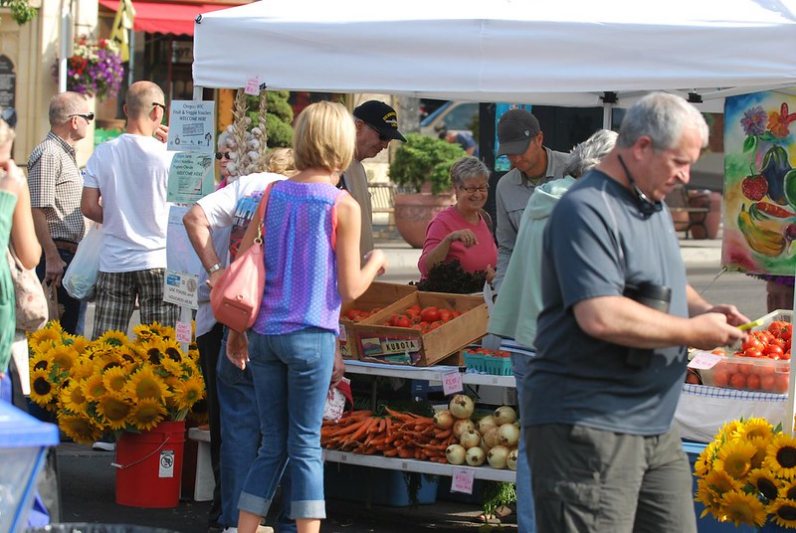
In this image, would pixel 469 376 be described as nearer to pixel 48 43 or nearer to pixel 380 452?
pixel 380 452

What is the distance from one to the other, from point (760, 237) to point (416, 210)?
10.6 m

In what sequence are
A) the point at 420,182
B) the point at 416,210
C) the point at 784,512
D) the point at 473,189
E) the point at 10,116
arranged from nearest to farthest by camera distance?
1. the point at 784,512
2. the point at 10,116
3. the point at 473,189
4. the point at 416,210
5. the point at 420,182

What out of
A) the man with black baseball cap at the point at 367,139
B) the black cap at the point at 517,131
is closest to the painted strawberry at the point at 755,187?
the black cap at the point at 517,131

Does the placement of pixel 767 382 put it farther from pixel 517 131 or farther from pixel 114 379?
pixel 114 379

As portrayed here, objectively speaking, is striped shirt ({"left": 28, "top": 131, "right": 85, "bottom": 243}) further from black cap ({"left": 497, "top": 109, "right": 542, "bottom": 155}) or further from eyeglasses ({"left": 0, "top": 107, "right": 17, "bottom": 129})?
black cap ({"left": 497, "top": 109, "right": 542, "bottom": 155})

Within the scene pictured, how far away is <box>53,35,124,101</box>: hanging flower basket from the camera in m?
18.3

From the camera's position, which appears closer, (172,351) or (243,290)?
(243,290)

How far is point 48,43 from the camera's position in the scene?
59.7 ft

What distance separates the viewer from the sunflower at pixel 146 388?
5969 millimetres

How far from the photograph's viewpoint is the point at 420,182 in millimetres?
18172

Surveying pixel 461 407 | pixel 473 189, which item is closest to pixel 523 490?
pixel 461 407

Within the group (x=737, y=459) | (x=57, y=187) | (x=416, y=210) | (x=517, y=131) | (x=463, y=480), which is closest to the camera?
(x=737, y=459)

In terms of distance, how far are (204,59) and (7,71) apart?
43.4 ft

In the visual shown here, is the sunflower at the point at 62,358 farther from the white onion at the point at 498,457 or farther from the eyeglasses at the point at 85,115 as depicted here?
the white onion at the point at 498,457
